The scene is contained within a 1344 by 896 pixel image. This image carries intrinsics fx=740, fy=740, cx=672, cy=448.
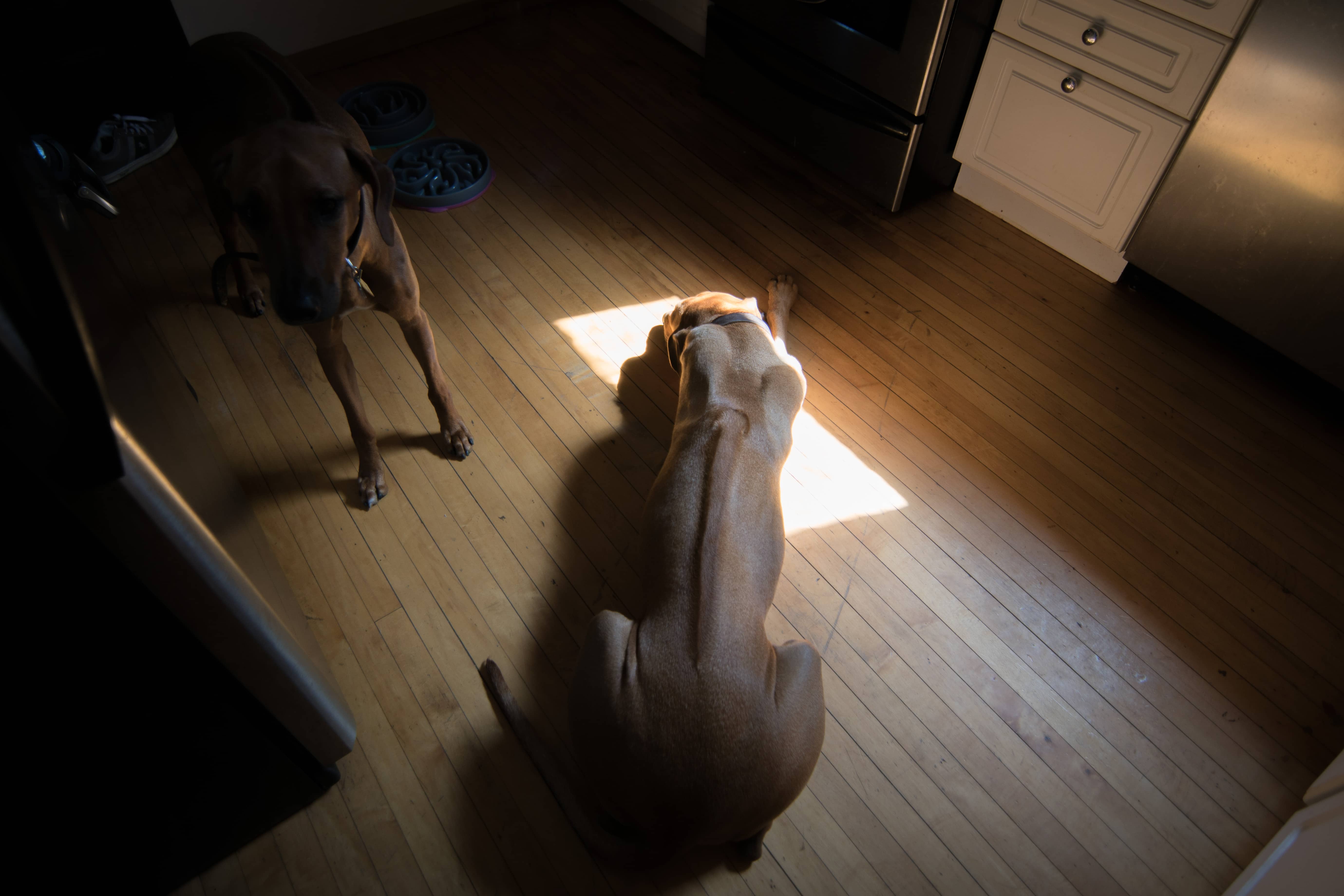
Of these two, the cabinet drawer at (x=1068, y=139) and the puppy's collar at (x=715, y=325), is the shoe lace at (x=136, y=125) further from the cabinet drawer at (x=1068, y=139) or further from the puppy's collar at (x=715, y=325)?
the cabinet drawer at (x=1068, y=139)

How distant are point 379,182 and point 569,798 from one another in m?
1.43

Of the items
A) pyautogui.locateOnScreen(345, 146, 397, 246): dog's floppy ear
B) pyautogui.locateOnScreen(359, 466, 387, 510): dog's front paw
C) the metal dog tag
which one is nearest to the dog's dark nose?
the metal dog tag

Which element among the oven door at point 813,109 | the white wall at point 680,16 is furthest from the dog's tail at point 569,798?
the white wall at point 680,16

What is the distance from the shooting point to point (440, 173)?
9.79 ft

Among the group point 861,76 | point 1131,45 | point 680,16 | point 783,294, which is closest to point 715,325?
point 783,294

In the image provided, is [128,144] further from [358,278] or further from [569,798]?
[569,798]

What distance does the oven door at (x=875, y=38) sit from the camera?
2473mm

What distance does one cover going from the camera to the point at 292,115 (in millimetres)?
1877

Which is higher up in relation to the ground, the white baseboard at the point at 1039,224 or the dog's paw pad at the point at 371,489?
the white baseboard at the point at 1039,224

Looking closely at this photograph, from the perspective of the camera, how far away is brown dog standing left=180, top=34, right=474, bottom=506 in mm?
1512

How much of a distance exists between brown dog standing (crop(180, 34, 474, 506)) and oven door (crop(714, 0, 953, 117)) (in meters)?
1.70

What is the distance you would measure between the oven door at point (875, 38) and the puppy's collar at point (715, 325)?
1.14 m

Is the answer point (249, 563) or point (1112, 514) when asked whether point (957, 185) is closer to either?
point (1112, 514)

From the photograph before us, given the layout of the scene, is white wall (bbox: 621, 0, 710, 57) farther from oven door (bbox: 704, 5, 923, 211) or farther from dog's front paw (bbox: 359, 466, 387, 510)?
dog's front paw (bbox: 359, 466, 387, 510)
